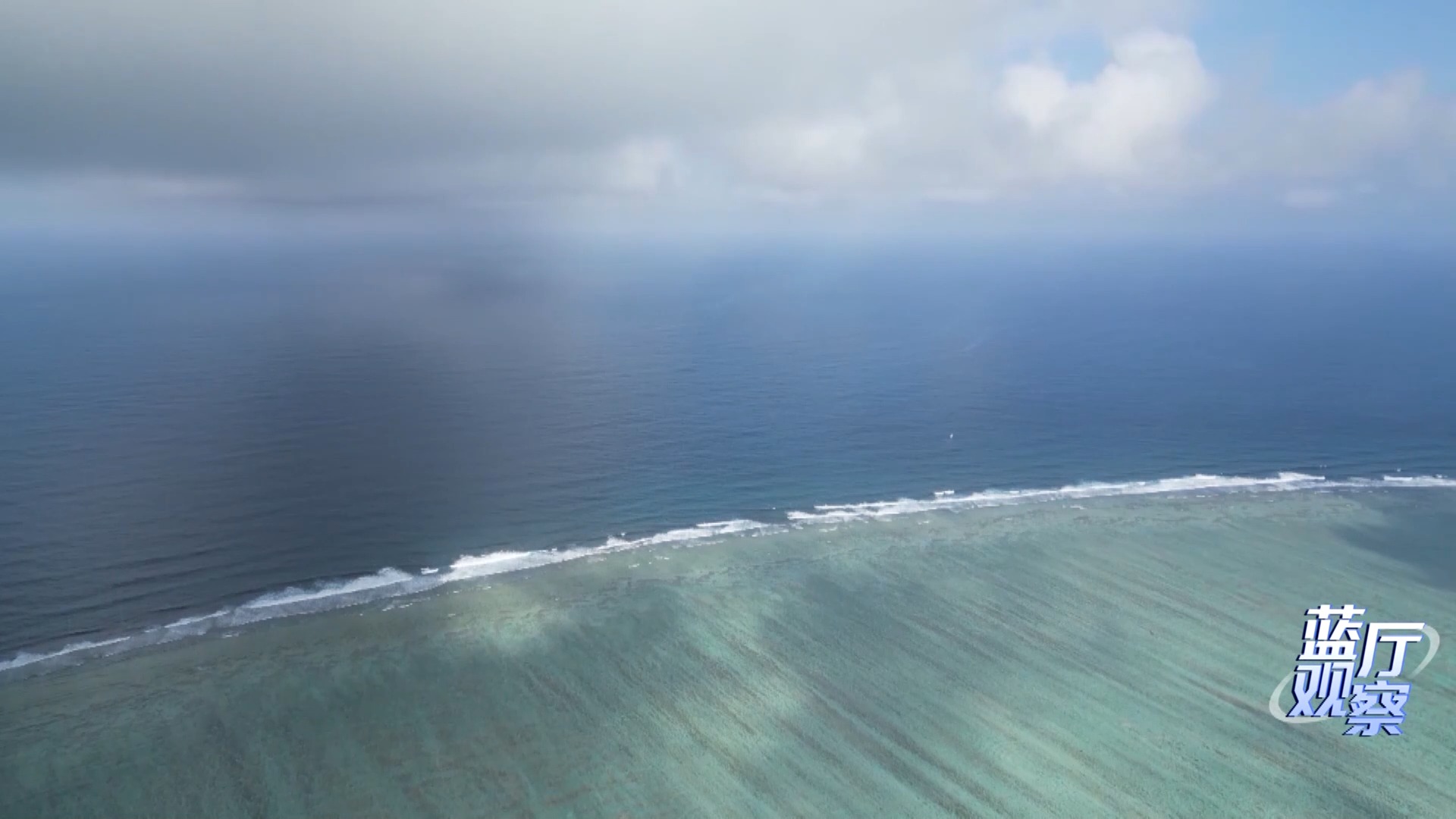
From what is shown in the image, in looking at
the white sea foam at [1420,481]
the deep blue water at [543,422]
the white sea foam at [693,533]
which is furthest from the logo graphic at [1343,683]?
the white sea foam at [1420,481]

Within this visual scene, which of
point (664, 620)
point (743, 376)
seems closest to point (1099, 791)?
point (664, 620)

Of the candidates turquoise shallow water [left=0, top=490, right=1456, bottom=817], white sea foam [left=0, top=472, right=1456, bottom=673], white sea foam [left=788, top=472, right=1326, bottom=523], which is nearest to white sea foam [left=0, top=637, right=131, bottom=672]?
white sea foam [left=0, top=472, right=1456, bottom=673]

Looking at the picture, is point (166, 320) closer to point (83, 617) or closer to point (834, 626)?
point (83, 617)

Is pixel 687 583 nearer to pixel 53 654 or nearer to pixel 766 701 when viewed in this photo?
pixel 766 701

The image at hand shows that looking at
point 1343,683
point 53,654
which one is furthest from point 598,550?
point 1343,683

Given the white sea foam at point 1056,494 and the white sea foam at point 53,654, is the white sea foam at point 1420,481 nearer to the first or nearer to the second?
the white sea foam at point 1056,494

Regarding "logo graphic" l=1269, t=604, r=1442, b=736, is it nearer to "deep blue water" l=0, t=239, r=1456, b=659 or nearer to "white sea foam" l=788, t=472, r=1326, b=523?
"white sea foam" l=788, t=472, r=1326, b=523

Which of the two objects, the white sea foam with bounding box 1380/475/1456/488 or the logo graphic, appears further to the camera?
the white sea foam with bounding box 1380/475/1456/488
